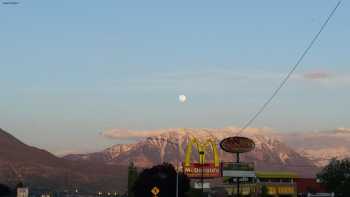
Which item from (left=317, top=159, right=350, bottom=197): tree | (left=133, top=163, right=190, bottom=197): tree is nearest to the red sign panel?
(left=317, top=159, right=350, bottom=197): tree

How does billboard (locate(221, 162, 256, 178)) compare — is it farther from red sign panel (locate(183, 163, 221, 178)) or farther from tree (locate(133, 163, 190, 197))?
red sign panel (locate(183, 163, 221, 178))

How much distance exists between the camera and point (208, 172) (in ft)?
583

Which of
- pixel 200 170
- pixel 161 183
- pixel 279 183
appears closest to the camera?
pixel 161 183

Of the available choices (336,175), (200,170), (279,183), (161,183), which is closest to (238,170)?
(336,175)

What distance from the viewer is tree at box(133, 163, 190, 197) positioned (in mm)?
130625

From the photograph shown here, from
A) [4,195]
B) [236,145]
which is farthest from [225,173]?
[4,195]

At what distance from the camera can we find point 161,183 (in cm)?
13275

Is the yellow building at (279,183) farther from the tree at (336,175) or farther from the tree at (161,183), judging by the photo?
the tree at (161,183)

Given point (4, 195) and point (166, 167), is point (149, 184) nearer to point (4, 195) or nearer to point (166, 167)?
point (166, 167)

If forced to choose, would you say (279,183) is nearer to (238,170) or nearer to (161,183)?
(238,170)

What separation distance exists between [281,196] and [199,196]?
45002 millimetres

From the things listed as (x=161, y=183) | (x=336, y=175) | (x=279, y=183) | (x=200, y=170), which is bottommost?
(x=279, y=183)

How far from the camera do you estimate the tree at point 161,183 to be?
429 ft

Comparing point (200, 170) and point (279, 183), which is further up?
point (200, 170)
